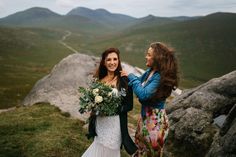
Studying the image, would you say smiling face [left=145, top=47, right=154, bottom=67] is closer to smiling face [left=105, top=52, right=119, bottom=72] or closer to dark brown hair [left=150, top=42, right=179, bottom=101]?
dark brown hair [left=150, top=42, right=179, bottom=101]

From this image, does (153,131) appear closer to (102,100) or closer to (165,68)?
(102,100)

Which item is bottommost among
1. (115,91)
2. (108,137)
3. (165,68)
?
(108,137)

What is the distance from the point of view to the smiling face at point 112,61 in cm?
855

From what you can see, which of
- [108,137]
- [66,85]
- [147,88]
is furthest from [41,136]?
[66,85]

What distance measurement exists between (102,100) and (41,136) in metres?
6.86

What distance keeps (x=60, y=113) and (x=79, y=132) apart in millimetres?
4351

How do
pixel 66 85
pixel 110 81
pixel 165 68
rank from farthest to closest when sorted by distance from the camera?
1. pixel 66 85
2. pixel 110 81
3. pixel 165 68

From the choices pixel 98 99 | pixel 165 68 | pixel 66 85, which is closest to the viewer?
pixel 165 68

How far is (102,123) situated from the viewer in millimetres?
8609

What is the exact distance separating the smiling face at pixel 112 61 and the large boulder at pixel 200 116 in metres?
5.53

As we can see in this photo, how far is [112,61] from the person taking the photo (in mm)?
8539

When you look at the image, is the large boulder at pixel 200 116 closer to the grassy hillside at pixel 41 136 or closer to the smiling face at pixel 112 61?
the grassy hillside at pixel 41 136

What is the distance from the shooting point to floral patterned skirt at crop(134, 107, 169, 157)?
813 cm

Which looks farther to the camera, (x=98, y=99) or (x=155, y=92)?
(x=98, y=99)
